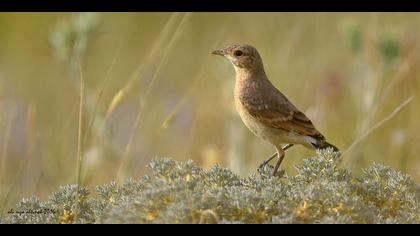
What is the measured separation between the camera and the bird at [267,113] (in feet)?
19.6

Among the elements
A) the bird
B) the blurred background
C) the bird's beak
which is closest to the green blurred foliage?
the blurred background

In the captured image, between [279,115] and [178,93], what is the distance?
526 centimetres

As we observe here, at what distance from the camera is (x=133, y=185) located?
13.5ft

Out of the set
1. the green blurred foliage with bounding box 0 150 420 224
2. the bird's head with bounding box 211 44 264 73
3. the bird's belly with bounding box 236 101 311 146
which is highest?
the bird's head with bounding box 211 44 264 73

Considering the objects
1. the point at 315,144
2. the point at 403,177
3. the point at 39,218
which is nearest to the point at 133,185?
the point at 39,218

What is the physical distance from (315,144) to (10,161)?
4532mm

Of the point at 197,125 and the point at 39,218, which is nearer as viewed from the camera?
the point at 39,218

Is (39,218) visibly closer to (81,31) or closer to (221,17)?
(81,31)

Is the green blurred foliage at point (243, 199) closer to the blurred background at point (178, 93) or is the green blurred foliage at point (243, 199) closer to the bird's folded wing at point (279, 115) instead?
the blurred background at point (178, 93)

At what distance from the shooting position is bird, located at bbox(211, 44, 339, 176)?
5.99 metres

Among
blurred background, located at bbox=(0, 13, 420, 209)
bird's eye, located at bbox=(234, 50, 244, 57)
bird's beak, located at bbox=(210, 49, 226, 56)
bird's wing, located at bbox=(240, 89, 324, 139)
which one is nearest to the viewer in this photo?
bird's wing, located at bbox=(240, 89, 324, 139)

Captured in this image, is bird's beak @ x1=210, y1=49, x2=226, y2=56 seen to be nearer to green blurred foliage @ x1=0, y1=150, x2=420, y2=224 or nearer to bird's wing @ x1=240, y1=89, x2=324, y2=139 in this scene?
bird's wing @ x1=240, y1=89, x2=324, y2=139

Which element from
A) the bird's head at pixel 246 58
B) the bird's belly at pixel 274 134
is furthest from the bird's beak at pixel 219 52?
the bird's belly at pixel 274 134

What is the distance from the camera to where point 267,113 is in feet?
20.0
